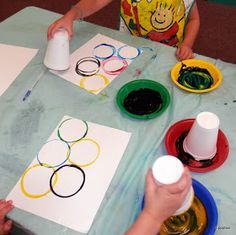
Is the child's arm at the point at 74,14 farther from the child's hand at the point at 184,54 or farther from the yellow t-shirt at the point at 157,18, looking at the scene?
the child's hand at the point at 184,54

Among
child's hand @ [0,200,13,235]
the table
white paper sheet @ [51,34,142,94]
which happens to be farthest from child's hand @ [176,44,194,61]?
child's hand @ [0,200,13,235]

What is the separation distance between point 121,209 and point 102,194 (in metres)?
0.05

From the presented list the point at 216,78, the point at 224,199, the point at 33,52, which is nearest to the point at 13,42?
the point at 33,52

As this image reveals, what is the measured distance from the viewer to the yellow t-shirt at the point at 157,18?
1.04 meters

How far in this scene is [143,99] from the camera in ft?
2.62

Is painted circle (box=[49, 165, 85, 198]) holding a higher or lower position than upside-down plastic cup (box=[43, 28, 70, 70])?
lower

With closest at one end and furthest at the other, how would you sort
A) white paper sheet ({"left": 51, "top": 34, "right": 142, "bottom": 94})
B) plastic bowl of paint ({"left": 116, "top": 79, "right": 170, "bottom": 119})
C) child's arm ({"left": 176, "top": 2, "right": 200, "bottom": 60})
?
plastic bowl of paint ({"left": 116, "top": 79, "right": 170, "bottom": 119})
white paper sheet ({"left": 51, "top": 34, "right": 142, "bottom": 94})
child's arm ({"left": 176, "top": 2, "right": 200, "bottom": 60})

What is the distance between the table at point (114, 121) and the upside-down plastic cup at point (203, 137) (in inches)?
1.8

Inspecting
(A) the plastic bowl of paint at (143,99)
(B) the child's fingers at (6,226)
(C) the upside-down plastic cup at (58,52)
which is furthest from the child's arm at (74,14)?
(B) the child's fingers at (6,226)

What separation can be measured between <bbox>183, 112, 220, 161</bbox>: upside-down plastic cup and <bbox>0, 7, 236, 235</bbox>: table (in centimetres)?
4

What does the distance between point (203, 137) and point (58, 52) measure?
18.0 inches

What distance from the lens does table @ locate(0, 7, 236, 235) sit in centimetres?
61

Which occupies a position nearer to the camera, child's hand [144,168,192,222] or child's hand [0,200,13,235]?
child's hand [144,168,192,222]

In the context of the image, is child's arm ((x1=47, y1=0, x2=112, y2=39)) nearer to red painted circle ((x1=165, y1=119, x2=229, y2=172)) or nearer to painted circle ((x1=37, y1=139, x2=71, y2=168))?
painted circle ((x1=37, y1=139, x2=71, y2=168))
